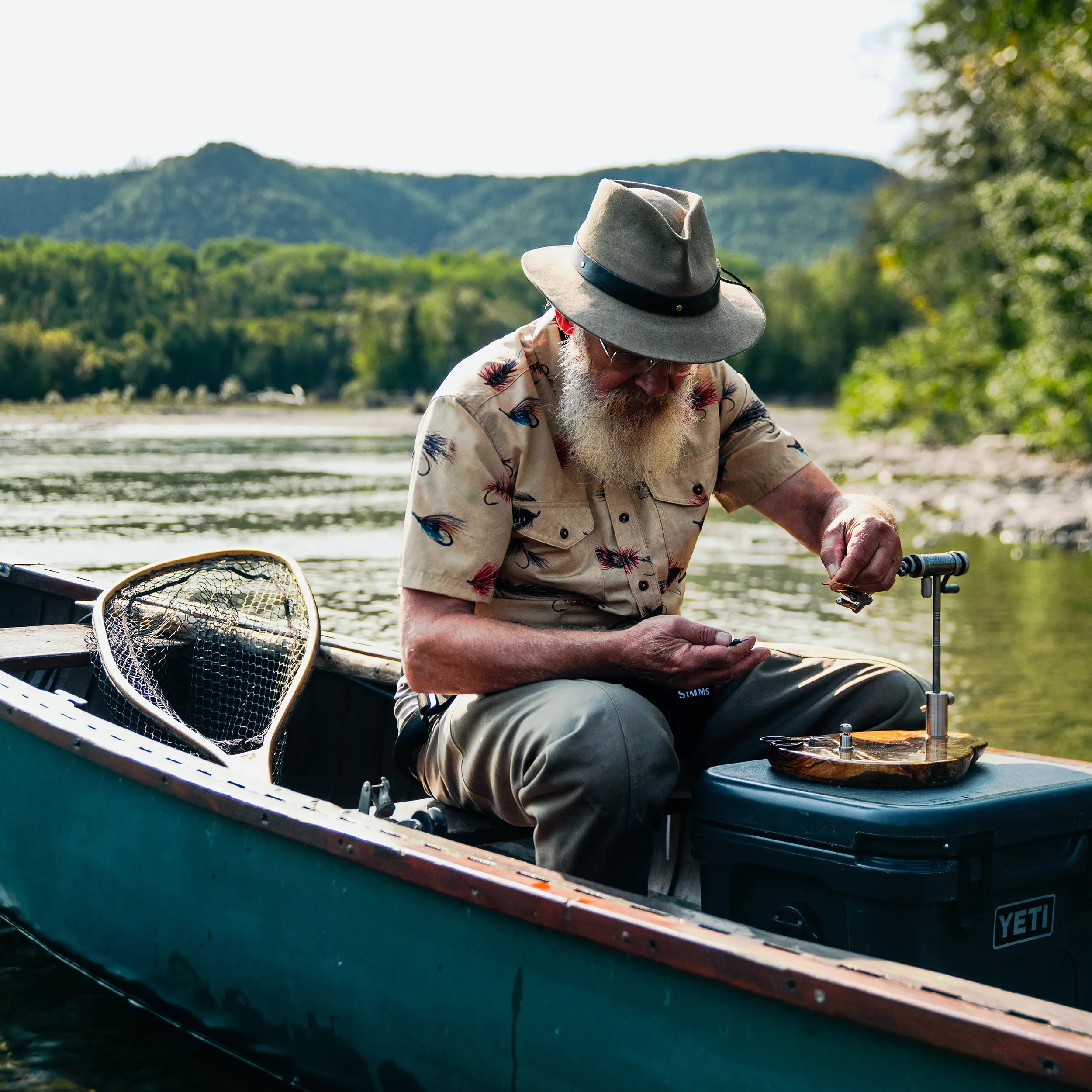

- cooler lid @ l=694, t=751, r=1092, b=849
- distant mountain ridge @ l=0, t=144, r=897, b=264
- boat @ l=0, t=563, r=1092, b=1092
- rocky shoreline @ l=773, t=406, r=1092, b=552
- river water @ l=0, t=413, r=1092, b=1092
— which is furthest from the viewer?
distant mountain ridge @ l=0, t=144, r=897, b=264

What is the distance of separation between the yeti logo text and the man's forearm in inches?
32.3

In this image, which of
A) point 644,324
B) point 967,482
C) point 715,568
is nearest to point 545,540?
point 644,324

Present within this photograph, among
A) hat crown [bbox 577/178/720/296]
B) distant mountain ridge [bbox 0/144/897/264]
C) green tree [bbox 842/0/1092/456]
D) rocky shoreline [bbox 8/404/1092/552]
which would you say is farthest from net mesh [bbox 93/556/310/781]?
distant mountain ridge [bbox 0/144/897/264]

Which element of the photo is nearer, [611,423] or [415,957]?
[415,957]

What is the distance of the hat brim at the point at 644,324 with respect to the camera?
2711mm

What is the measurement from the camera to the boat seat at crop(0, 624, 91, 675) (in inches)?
163

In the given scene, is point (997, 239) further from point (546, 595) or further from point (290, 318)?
point (290, 318)

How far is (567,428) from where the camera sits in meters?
2.91

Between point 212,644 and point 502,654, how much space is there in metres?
2.17

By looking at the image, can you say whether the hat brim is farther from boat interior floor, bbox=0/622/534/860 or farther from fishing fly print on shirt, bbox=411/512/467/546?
boat interior floor, bbox=0/622/534/860

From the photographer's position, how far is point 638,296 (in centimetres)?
276

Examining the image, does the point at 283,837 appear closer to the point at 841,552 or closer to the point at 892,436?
the point at 841,552

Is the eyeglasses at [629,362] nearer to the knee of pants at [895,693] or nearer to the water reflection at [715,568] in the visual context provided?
the knee of pants at [895,693]

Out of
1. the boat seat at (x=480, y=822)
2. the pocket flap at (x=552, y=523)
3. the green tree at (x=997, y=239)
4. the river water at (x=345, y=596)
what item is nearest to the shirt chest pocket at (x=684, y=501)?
the pocket flap at (x=552, y=523)
